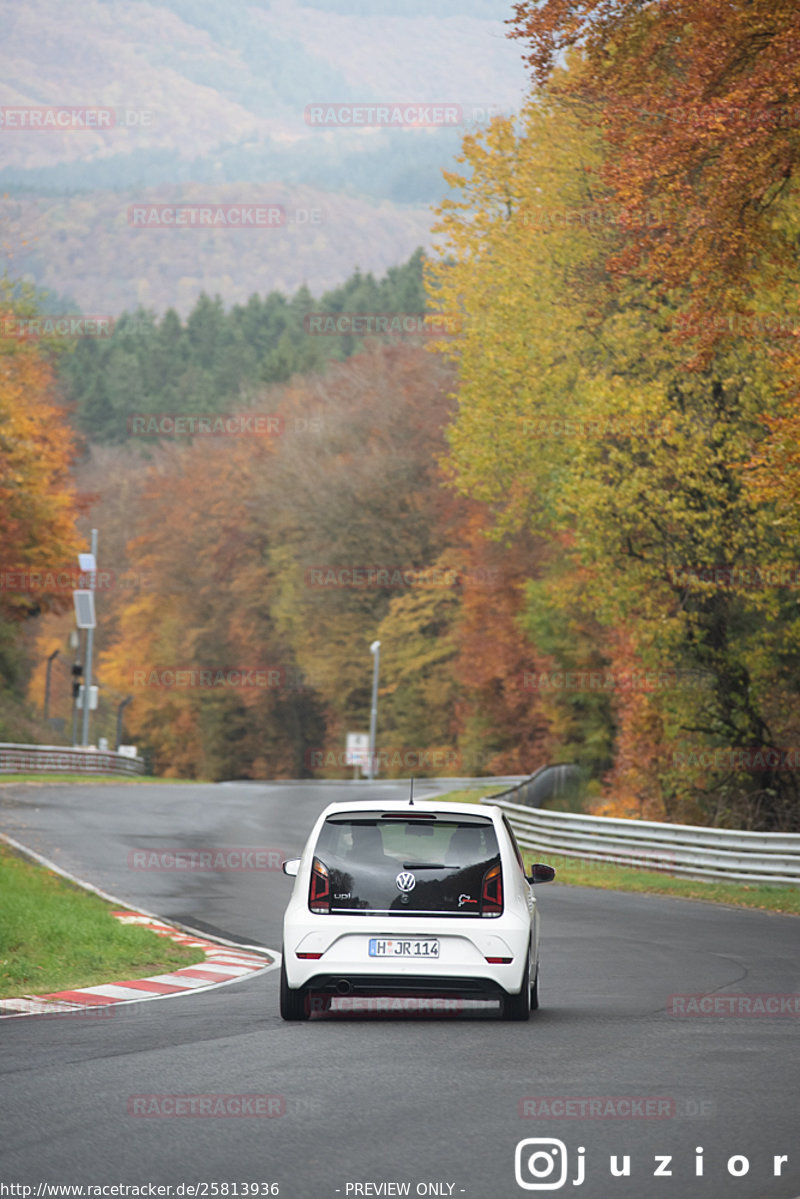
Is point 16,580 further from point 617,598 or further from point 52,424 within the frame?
point 617,598

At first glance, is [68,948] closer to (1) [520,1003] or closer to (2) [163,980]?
(2) [163,980]

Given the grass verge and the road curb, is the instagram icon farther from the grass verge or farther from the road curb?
the grass verge

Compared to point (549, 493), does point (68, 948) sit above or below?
below

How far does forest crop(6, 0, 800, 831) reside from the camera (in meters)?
23.3

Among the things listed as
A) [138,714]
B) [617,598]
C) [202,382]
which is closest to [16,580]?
[617,598]

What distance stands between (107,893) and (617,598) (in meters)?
12.2

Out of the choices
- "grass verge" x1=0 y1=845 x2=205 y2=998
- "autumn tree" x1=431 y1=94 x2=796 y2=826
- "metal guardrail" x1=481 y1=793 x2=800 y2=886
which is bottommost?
"metal guardrail" x1=481 y1=793 x2=800 y2=886

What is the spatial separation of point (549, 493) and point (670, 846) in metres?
11.1

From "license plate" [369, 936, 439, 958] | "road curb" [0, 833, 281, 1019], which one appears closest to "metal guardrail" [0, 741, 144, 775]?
"road curb" [0, 833, 281, 1019]

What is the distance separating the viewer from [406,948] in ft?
33.2

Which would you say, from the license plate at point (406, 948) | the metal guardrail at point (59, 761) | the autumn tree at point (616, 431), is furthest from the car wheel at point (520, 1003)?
the metal guardrail at point (59, 761)

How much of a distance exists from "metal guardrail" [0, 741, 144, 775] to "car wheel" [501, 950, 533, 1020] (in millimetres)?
39917

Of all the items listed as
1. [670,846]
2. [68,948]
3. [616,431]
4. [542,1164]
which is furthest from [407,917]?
[616,431]

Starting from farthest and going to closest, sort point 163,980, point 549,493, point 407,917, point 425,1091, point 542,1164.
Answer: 1. point 549,493
2. point 163,980
3. point 407,917
4. point 425,1091
5. point 542,1164
